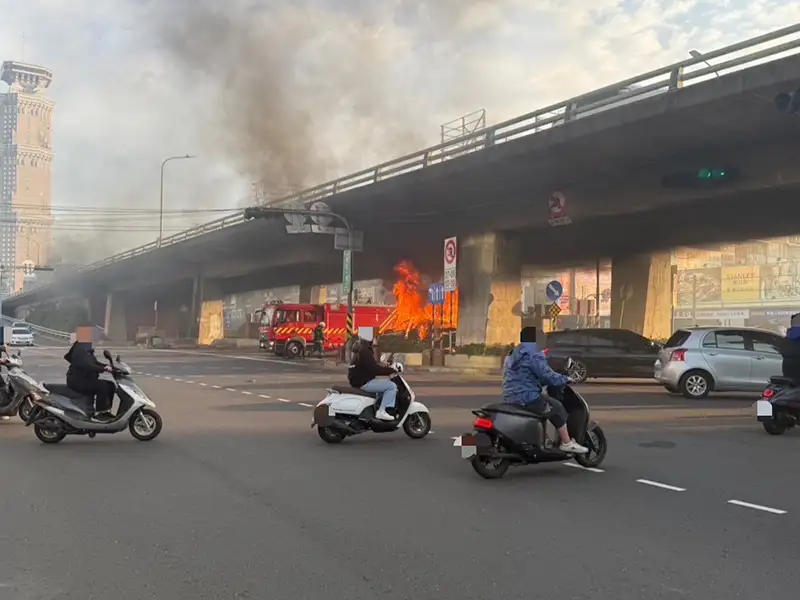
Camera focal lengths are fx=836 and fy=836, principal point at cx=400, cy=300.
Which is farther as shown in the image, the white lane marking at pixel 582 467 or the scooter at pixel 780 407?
the scooter at pixel 780 407

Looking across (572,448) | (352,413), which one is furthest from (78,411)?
(572,448)

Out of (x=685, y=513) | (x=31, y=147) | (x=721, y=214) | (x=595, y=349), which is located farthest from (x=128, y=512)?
(x=31, y=147)

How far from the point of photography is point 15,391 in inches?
516

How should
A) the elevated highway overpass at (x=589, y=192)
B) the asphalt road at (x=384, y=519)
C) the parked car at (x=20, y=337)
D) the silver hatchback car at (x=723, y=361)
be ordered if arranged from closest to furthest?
the asphalt road at (x=384, y=519)
the silver hatchback car at (x=723, y=361)
the elevated highway overpass at (x=589, y=192)
the parked car at (x=20, y=337)

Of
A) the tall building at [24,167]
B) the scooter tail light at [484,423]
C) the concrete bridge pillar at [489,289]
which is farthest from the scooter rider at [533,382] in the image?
the tall building at [24,167]

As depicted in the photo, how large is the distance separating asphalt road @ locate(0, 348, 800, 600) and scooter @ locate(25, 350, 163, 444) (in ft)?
0.86

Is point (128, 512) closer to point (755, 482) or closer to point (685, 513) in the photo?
point (685, 513)

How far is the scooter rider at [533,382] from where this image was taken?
8281 mm

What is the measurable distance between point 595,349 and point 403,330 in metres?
20.2

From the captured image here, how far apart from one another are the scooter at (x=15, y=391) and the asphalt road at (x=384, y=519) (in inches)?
33.5

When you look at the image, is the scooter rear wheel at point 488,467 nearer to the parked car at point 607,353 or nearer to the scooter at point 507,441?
the scooter at point 507,441

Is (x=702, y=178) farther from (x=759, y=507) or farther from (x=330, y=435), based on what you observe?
(x=759, y=507)

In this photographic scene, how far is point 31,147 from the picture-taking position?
11825 cm

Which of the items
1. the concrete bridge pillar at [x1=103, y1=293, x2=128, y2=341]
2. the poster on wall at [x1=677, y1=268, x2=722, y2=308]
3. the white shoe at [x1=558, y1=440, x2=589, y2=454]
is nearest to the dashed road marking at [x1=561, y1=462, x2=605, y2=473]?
the white shoe at [x1=558, y1=440, x2=589, y2=454]
